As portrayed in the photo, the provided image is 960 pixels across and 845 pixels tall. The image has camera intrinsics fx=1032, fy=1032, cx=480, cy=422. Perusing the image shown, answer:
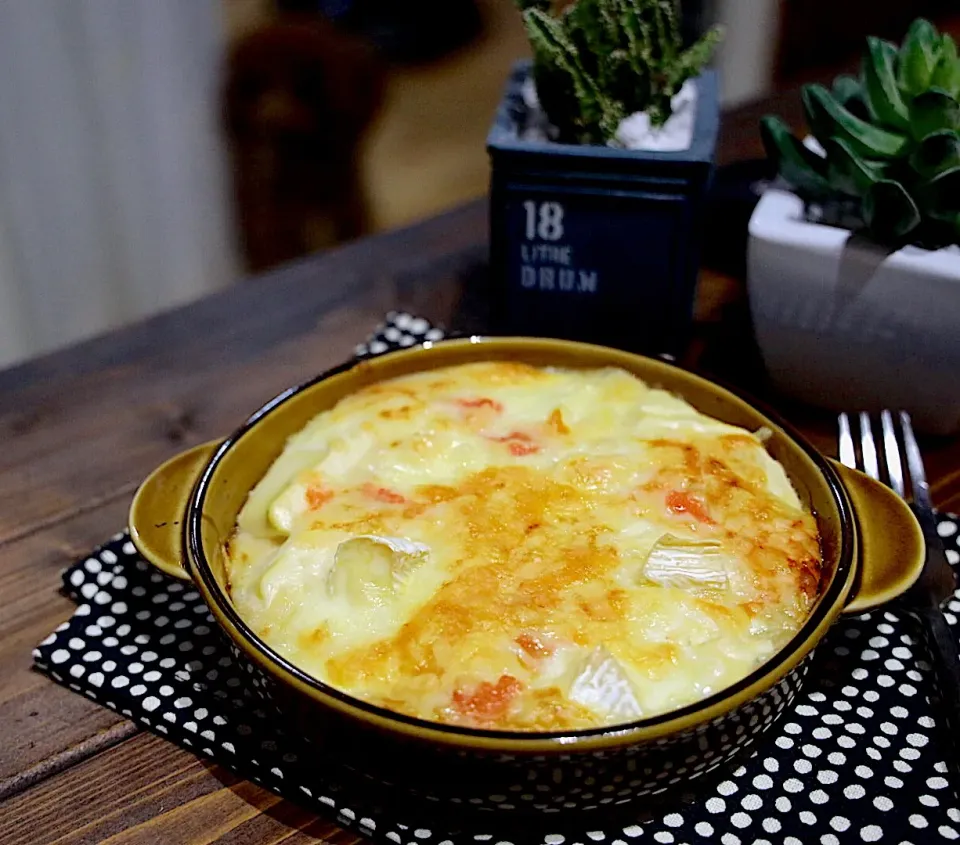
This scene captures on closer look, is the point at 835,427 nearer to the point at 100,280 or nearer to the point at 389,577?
the point at 389,577

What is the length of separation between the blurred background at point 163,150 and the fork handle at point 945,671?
1.29 m

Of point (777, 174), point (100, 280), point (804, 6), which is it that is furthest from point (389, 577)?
point (804, 6)

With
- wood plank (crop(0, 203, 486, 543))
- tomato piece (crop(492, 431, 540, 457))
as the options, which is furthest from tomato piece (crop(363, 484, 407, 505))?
wood plank (crop(0, 203, 486, 543))

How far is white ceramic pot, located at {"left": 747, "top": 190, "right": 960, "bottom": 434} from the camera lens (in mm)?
954

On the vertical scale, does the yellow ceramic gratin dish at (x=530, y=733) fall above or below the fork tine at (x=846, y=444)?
above

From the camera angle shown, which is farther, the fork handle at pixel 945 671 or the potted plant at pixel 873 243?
the potted plant at pixel 873 243

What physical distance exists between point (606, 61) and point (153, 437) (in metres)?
0.61

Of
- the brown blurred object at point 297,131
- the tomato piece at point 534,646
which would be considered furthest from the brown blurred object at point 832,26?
the tomato piece at point 534,646

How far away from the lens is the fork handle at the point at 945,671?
72cm

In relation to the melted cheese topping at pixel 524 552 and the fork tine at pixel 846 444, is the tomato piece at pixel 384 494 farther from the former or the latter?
the fork tine at pixel 846 444

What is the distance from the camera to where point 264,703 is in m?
0.67

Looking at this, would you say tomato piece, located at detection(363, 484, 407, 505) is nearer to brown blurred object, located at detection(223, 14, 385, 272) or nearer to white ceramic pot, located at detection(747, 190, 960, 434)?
white ceramic pot, located at detection(747, 190, 960, 434)

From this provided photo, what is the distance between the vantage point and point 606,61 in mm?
1036

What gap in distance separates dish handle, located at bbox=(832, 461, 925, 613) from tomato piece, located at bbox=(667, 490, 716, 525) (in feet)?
0.37
